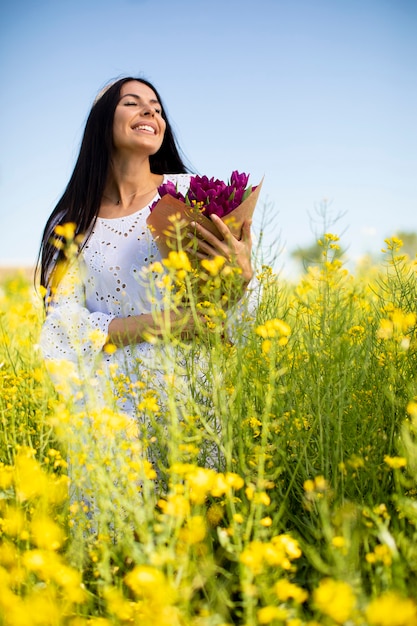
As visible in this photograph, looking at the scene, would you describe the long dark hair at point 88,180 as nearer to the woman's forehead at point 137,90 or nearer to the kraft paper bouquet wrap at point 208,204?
the woman's forehead at point 137,90

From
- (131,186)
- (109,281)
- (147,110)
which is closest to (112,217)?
(131,186)

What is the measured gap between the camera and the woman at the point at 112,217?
79.2 inches

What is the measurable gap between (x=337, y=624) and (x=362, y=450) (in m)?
0.56

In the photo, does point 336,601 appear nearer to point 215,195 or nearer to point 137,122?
point 215,195

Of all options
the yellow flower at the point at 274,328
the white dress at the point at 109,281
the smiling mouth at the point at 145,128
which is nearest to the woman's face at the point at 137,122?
the smiling mouth at the point at 145,128

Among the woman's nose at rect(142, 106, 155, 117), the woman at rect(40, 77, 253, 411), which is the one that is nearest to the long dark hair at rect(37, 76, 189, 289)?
the woman at rect(40, 77, 253, 411)

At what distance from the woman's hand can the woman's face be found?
77 centimetres

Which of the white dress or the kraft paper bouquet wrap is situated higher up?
the kraft paper bouquet wrap

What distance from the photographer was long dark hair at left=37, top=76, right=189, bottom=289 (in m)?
2.32

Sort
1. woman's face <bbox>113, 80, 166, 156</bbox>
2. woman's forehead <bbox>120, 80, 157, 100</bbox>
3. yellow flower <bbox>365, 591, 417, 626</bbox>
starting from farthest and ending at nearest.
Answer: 1. woman's forehead <bbox>120, 80, 157, 100</bbox>
2. woman's face <bbox>113, 80, 166, 156</bbox>
3. yellow flower <bbox>365, 591, 417, 626</bbox>

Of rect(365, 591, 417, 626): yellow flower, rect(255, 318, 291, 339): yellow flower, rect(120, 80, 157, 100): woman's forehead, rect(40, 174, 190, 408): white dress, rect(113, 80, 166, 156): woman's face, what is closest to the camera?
rect(365, 591, 417, 626): yellow flower

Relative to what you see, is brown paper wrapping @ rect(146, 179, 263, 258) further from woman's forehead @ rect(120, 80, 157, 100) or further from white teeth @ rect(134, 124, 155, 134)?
woman's forehead @ rect(120, 80, 157, 100)

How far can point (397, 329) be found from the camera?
1504 mm

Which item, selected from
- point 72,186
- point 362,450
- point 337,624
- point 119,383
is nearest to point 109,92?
point 72,186
